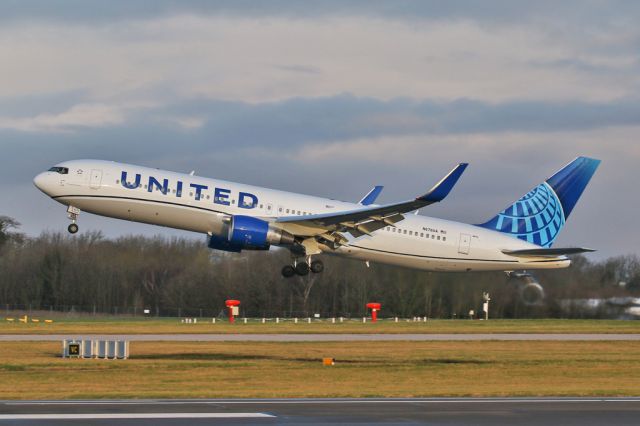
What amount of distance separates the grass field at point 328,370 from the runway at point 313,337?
8.35 feet

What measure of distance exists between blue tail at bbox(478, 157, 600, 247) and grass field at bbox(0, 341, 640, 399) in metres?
7.21

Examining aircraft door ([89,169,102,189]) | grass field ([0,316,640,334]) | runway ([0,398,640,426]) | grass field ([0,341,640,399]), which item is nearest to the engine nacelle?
Answer: grass field ([0,341,640,399])

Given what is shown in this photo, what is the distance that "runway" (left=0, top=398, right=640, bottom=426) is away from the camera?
21125 mm

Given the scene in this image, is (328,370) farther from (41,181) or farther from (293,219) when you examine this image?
(41,181)

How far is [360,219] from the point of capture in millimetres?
45125

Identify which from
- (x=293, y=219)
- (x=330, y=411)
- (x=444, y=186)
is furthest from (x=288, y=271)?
(x=330, y=411)

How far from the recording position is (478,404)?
24.6 meters

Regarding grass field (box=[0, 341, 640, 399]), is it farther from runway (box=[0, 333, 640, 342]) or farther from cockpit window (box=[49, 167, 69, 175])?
cockpit window (box=[49, 167, 69, 175])

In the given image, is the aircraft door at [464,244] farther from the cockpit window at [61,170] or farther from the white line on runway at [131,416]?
the white line on runway at [131,416]

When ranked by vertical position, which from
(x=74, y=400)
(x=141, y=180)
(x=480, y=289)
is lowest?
(x=74, y=400)

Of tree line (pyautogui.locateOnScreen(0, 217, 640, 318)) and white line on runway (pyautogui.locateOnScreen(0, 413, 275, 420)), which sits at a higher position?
tree line (pyautogui.locateOnScreen(0, 217, 640, 318))

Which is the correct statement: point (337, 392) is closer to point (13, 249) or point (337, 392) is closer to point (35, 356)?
A: point (35, 356)

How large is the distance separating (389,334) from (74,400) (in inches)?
1213

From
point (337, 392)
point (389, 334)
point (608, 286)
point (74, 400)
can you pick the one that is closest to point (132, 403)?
point (74, 400)
